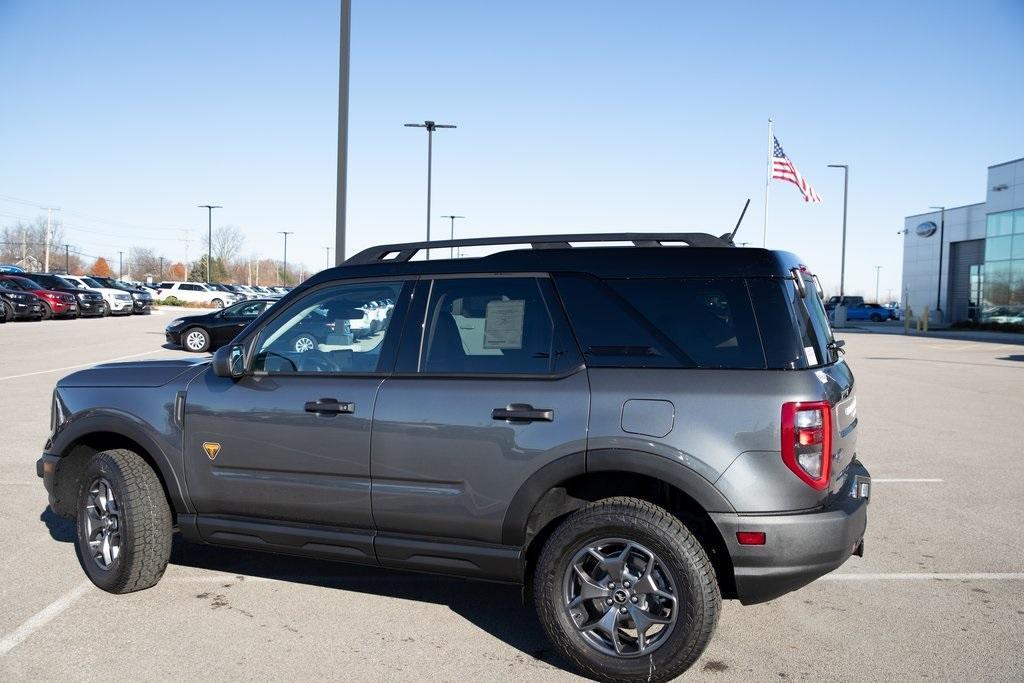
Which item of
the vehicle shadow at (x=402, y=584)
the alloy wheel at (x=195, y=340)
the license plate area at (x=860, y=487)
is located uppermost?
the license plate area at (x=860, y=487)

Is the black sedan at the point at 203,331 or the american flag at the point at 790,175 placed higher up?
the american flag at the point at 790,175

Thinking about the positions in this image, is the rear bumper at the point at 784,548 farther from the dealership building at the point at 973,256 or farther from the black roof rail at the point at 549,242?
the dealership building at the point at 973,256

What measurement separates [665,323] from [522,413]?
74 cm

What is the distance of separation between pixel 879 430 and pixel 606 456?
26.4 ft

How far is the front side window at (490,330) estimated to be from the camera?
3.95m

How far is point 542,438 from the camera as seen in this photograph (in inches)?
148

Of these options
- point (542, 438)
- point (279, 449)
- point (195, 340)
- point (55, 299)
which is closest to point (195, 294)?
point (55, 299)

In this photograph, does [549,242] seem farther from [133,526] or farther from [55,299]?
[55,299]

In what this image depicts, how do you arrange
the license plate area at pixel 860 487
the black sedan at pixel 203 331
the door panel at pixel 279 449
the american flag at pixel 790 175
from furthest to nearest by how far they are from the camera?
the american flag at pixel 790 175 < the black sedan at pixel 203 331 < the door panel at pixel 279 449 < the license plate area at pixel 860 487

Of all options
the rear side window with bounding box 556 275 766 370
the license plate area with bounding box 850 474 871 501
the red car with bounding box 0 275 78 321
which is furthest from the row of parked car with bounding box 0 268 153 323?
the license plate area with bounding box 850 474 871 501

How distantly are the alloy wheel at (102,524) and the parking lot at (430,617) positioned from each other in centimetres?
20

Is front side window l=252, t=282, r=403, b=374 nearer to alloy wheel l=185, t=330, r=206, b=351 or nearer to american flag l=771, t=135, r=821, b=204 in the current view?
alloy wheel l=185, t=330, r=206, b=351

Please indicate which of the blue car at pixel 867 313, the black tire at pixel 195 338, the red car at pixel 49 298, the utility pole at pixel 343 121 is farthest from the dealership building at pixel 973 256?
the red car at pixel 49 298

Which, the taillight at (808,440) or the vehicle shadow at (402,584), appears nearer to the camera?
the taillight at (808,440)
